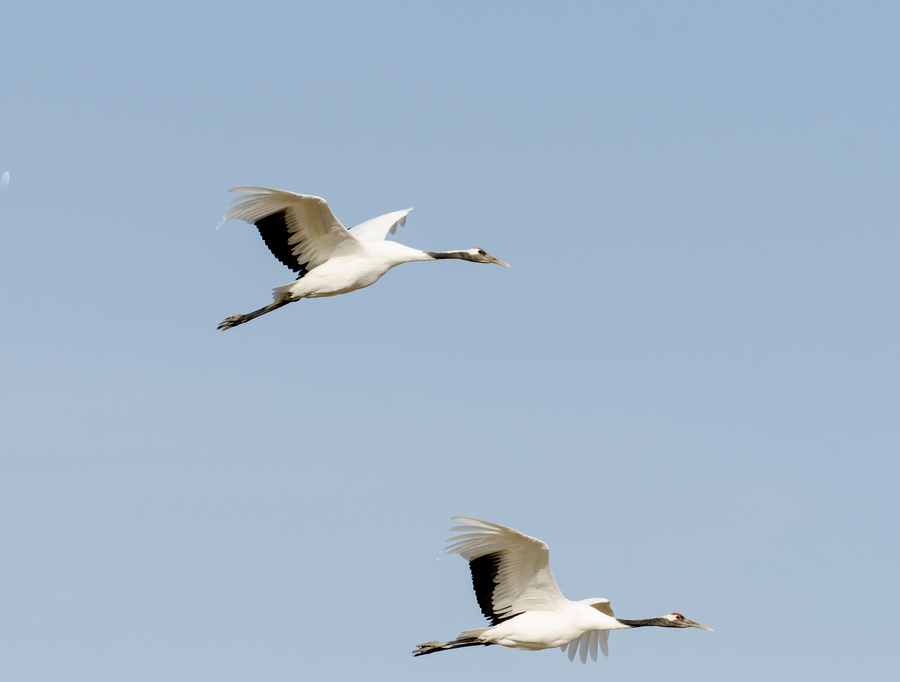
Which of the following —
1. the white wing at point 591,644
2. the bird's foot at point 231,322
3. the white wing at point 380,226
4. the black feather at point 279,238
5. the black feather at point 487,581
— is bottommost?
the white wing at point 591,644

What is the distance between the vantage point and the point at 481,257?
2586 cm

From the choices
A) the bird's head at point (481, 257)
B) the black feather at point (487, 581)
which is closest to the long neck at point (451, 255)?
the bird's head at point (481, 257)

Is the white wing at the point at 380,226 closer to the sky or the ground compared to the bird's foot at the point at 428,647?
closer to the sky

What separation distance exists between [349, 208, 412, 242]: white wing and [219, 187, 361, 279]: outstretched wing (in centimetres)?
314

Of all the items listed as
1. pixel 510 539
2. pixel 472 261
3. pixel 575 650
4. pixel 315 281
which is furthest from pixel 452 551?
pixel 472 261

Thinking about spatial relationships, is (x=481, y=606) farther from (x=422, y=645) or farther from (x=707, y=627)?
(x=707, y=627)

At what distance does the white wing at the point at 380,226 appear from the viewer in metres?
26.9

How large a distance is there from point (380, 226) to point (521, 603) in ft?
29.6

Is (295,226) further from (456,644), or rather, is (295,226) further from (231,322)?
(456,644)

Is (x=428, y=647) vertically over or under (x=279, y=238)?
under

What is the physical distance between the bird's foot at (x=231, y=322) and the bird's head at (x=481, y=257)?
13.9 ft

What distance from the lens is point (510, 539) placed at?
20.5 metres

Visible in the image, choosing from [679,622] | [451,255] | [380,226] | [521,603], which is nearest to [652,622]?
[679,622]

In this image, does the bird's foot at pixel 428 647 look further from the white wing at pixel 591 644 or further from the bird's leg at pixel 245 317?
the bird's leg at pixel 245 317
